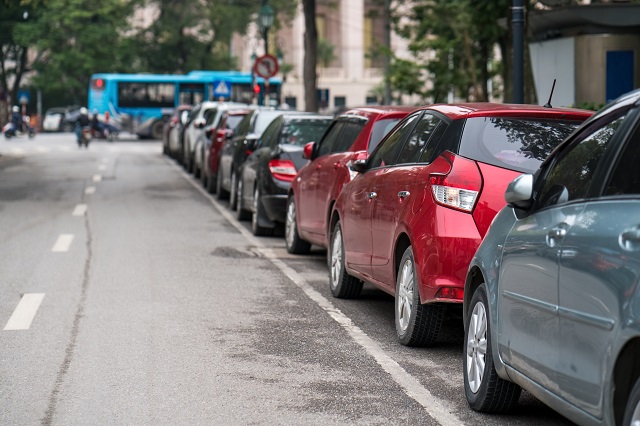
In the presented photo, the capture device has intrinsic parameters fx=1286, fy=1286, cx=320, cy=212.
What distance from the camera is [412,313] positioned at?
8031mm

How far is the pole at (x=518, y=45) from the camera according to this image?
15367mm

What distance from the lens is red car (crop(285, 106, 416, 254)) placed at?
11.3m

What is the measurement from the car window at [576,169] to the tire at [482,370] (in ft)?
2.61


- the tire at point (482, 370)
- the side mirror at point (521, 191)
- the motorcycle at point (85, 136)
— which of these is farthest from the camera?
the motorcycle at point (85, 136)

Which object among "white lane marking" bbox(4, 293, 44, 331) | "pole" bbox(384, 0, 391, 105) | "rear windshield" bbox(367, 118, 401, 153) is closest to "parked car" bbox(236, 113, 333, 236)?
"rear windshield" bbox(367, 118, 401, 153)

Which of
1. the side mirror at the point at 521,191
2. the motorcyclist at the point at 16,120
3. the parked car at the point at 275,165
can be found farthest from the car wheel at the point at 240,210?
the motorcyclist at the point at 16,120

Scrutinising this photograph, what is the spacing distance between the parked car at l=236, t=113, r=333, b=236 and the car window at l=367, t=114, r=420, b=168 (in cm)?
539

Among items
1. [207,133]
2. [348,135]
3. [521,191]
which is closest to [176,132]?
[207,133]

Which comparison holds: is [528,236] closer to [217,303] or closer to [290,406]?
[290,406]

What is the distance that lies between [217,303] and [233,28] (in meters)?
59.4

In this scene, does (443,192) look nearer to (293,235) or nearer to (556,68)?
(293,235)

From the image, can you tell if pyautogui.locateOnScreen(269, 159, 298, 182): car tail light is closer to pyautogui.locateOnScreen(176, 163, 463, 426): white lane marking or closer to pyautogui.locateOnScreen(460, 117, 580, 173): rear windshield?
pyautogui.locateOnScreen(176, 163, 463, 426): white lane marking

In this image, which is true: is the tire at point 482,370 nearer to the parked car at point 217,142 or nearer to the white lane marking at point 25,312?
the white lane marking at point 25,312

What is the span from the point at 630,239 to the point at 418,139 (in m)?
4.25
